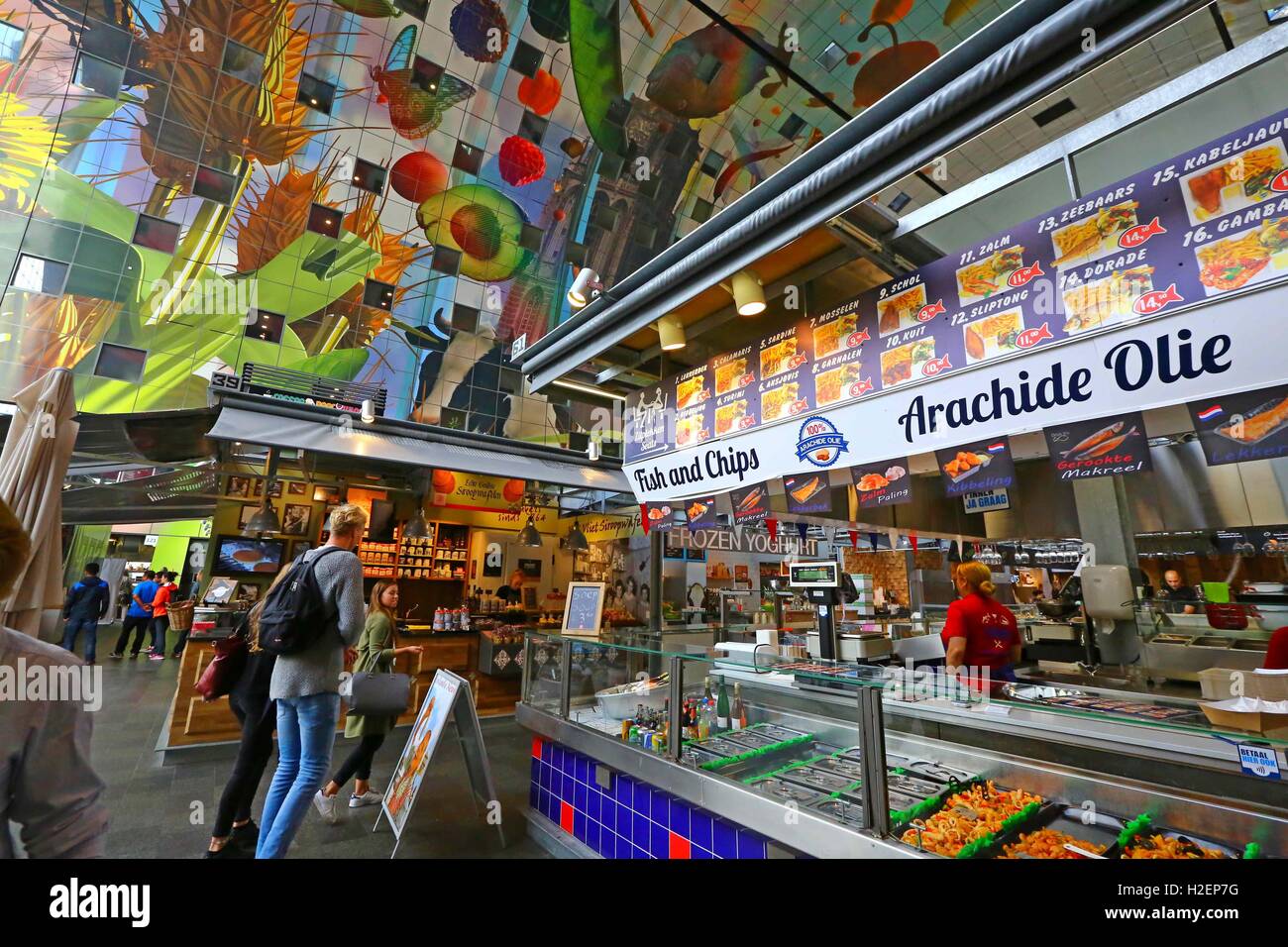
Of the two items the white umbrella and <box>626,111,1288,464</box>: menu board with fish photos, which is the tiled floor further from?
<box>626,111,1288,464</box>: menu board with fish photos

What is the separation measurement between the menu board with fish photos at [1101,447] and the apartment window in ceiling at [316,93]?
13.7m

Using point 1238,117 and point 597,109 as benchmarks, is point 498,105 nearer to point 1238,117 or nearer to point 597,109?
point 597,109

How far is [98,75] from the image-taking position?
940 cm

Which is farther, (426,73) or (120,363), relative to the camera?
(426,73)

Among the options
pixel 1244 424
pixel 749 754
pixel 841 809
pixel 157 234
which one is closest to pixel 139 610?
pixel 157 234

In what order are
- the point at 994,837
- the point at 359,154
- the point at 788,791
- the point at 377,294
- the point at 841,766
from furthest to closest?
the point at 377,294 < the point at 359,154 < the point at 841,766 < the point at 788,791 < the point at 994,837

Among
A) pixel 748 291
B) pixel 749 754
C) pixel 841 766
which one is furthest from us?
pixel 748 291

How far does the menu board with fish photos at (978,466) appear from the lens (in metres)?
2.52

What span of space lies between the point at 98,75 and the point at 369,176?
14.0 ft

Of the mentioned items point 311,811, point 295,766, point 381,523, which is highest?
point 381,523

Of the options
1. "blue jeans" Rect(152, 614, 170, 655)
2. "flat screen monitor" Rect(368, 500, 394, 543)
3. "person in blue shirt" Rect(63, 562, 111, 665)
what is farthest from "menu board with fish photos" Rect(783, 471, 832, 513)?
"blue jeans" Rect(152, 614, 170, 655)

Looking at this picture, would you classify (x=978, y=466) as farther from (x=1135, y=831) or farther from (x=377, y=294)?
(x=377, y=294)
